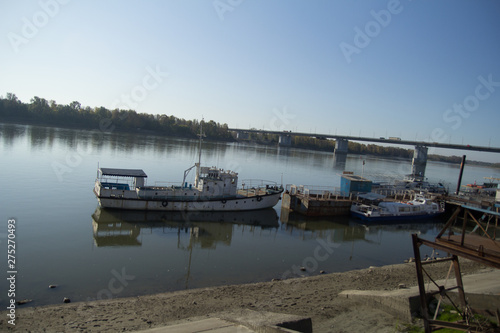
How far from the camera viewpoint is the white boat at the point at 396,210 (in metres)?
→ 32.0

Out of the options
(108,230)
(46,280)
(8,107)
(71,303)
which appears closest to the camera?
(71,303)

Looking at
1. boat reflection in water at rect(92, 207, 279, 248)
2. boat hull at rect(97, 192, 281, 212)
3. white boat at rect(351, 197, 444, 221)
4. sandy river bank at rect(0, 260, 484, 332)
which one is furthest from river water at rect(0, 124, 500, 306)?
sandy river bank at rect(0, 260, 484, 332)

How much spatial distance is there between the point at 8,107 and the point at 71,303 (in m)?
126

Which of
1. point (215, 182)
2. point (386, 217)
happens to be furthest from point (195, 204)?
point (386, 217)

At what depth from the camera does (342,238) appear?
2608cm

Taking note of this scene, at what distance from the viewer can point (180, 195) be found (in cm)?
2867

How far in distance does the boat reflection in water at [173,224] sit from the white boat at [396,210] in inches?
353

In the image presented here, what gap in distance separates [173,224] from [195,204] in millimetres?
3860

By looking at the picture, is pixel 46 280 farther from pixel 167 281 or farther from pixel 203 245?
pixel 203 245

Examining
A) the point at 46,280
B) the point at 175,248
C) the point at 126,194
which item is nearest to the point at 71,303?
the point at 46,280

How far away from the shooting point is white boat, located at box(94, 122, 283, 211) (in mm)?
26875

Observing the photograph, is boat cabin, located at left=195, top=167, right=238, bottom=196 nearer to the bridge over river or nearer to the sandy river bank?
the sandy river bank

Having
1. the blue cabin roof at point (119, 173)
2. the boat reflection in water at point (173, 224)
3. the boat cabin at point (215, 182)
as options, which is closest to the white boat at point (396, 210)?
the boat reflection in water at point (173, 224)

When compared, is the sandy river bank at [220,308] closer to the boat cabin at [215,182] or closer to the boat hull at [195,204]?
the boat hull at [195,204]
